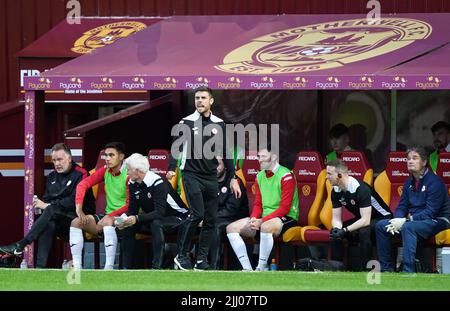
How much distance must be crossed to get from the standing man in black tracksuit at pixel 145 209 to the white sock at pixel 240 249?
24.7 inches

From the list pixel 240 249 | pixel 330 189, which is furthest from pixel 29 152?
pixel 330 189

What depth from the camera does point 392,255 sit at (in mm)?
15469

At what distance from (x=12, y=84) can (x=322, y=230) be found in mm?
6429

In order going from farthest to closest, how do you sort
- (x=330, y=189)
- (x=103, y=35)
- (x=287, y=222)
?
1. (x=103, y=35)
2. (x=330, y=189)
3. (x=287, y=222)

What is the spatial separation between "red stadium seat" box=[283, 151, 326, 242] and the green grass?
2115 millimetres

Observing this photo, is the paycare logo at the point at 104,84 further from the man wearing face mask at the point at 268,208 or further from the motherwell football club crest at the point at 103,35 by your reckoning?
the motherwell football club crest at the point at 103,35

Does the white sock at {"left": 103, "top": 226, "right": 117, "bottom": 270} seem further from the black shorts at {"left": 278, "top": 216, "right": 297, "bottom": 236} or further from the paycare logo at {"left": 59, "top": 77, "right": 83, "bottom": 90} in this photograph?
the black shorts at {"left": 278, "top": 216, "right": 297, "bottom": 236}

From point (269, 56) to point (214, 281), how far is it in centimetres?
460

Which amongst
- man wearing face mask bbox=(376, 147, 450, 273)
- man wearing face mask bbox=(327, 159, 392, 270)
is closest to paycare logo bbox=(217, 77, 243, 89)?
man wearing face mask bbox=(327, 159, 392, 270)

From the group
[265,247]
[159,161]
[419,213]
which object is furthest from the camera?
[159,161]

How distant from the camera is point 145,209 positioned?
15703 mm

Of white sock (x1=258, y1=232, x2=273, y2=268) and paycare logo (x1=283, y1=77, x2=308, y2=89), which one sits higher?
paycare logo (x1=283, y1=77, x2=308, y2=89)

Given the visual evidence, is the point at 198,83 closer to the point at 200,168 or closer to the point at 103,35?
the point at 200,168

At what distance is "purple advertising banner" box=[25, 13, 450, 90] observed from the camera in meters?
15.6
